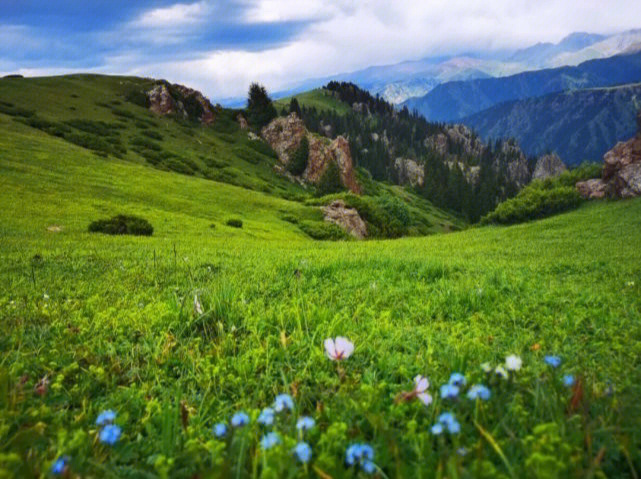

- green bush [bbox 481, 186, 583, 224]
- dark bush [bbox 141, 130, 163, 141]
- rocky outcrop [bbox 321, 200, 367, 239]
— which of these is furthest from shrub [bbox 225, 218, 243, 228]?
dark bush [bbox 141, 130, 163, 141]

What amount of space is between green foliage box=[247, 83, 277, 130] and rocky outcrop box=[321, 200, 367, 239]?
56.0m

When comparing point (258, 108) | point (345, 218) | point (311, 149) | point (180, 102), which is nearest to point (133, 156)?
point (345, 218)

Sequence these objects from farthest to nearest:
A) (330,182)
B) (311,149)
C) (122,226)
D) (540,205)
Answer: (311,149), (330,182), (540,205), (122,226)

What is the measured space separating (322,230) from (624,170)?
23.3 m

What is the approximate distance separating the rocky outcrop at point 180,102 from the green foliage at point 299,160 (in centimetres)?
2084

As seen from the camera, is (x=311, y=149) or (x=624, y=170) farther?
(x=311, y=149)

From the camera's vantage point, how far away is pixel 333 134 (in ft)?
634

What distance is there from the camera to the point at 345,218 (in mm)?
47031

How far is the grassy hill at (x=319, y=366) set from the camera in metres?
2.00

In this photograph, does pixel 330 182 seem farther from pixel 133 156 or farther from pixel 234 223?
pixel 234 223

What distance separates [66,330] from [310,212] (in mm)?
41581

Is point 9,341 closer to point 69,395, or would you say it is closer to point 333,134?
point 69,395

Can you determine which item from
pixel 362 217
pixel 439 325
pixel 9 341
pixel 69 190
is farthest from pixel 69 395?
pixel 362 217

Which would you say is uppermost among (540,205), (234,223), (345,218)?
(540,205)
